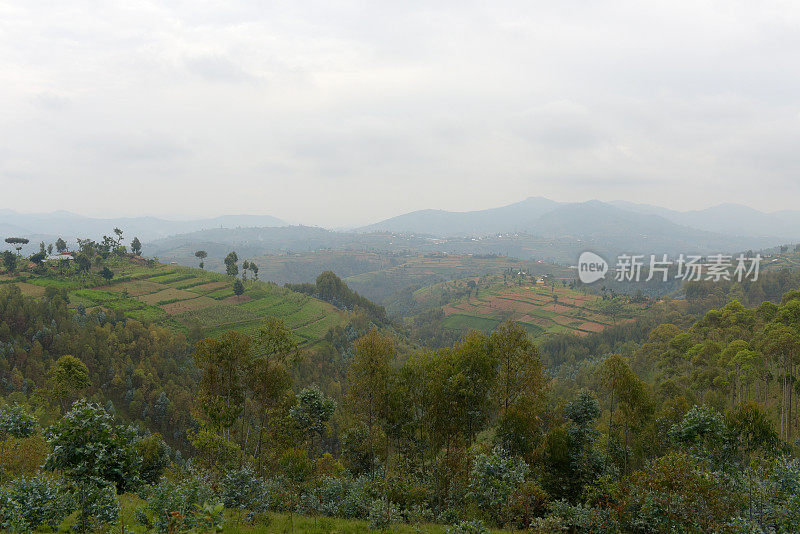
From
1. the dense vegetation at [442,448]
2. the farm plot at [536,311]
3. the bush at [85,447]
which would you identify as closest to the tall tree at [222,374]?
the dense vegetation at [442,448]

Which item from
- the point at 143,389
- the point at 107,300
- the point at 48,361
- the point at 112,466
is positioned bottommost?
the point at 143,389

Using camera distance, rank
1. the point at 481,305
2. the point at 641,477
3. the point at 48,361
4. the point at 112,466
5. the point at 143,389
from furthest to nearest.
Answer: the point at 481,305
the point at 143,389
the point at 48,361
the point at 641,477
the point at 112,466

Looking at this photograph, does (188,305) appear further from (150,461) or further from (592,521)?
(592,521)

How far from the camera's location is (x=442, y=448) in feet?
84.9

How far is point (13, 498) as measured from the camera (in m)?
11.2

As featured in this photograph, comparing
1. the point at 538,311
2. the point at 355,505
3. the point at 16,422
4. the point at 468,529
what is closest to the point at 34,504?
the point at 16,422

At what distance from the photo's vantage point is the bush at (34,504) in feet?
35.2

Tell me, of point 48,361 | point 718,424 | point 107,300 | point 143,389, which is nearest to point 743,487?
point 718,424

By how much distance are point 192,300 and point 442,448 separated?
9487 centimetres

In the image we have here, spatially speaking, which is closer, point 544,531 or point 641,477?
point 544,531

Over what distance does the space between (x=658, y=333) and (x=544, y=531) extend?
59911 mm

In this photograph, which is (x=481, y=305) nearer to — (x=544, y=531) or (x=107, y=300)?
(x=107, y=300)

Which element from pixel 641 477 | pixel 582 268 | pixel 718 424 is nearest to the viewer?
pixel 641 477

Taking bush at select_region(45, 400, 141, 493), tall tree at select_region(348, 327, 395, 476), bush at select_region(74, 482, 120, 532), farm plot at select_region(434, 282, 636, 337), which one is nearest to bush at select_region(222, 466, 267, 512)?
bush at select_region(74, 482, 120, 532)
